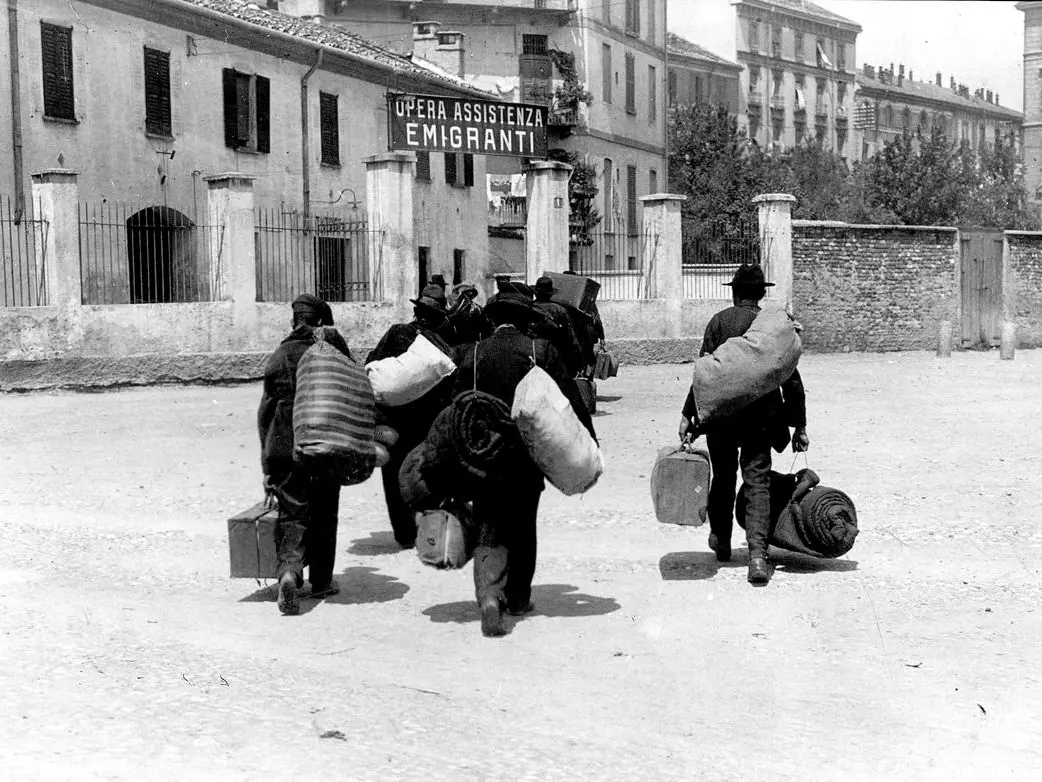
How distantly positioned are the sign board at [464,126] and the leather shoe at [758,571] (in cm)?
1629

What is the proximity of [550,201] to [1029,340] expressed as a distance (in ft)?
45.7

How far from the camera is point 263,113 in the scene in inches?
1161

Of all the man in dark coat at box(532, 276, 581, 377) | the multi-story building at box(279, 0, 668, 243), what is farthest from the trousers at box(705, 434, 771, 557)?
the multi-story building at box(279, 0, 668, 243)

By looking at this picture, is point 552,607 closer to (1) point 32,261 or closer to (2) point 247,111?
(1) point 32,261

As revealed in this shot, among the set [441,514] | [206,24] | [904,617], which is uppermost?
[206,24]

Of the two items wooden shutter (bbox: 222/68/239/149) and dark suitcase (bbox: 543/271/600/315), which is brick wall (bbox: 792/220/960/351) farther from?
dark suitcase (bbox: 543/271/600/315)

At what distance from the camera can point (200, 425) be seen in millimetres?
15641

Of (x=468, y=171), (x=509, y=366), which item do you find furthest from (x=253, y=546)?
(x=468, y=171)

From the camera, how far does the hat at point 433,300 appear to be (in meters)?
8.62

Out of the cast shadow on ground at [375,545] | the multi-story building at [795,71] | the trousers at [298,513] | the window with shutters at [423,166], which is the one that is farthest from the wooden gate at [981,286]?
the multi-story building at [795,71]

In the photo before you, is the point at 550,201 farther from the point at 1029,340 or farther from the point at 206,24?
the point at 1029,340

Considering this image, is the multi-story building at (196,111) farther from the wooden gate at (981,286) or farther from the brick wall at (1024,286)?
the brick wall at (1024,286)

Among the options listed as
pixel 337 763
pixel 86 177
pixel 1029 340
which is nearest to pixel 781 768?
pixel 337 763

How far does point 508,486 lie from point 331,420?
0.97 meters
